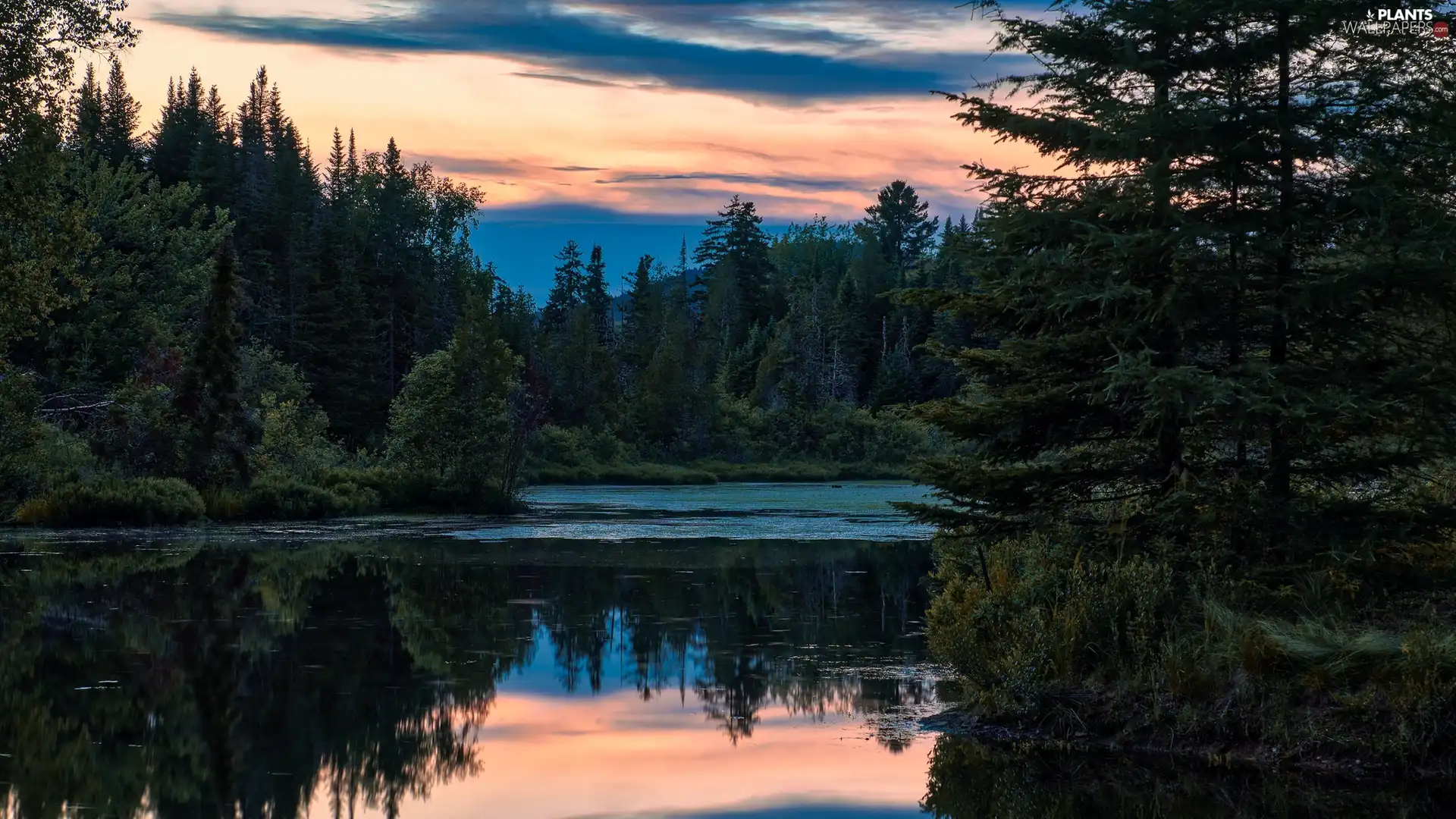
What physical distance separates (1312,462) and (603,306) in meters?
146

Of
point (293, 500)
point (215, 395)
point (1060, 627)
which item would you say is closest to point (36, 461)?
point (215, 395)

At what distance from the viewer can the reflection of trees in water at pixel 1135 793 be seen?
1130 cm

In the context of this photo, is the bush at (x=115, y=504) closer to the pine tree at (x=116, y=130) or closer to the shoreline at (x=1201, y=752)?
the shoreline at (x=1201, y=752)

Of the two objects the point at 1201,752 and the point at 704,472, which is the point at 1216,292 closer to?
the point at 1201,752

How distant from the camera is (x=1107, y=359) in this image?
1553 cm

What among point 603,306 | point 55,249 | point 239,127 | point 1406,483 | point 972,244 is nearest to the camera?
point 1406,483

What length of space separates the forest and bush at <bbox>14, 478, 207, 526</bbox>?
9cm

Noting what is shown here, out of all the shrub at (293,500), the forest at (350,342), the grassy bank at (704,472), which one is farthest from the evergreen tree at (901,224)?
the shrub at (293,500)

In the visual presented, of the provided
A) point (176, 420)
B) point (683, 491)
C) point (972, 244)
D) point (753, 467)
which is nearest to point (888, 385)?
point (753, 467)

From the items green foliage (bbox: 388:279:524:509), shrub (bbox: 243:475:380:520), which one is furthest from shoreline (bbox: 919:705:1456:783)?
green foliage (bbox: 388:279:524:509)

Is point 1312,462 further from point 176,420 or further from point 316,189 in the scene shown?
point 316,189

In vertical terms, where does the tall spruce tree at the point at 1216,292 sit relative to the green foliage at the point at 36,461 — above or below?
above

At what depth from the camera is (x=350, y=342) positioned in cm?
9538

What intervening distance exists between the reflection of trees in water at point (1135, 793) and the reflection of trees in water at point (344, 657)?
10.9ft
